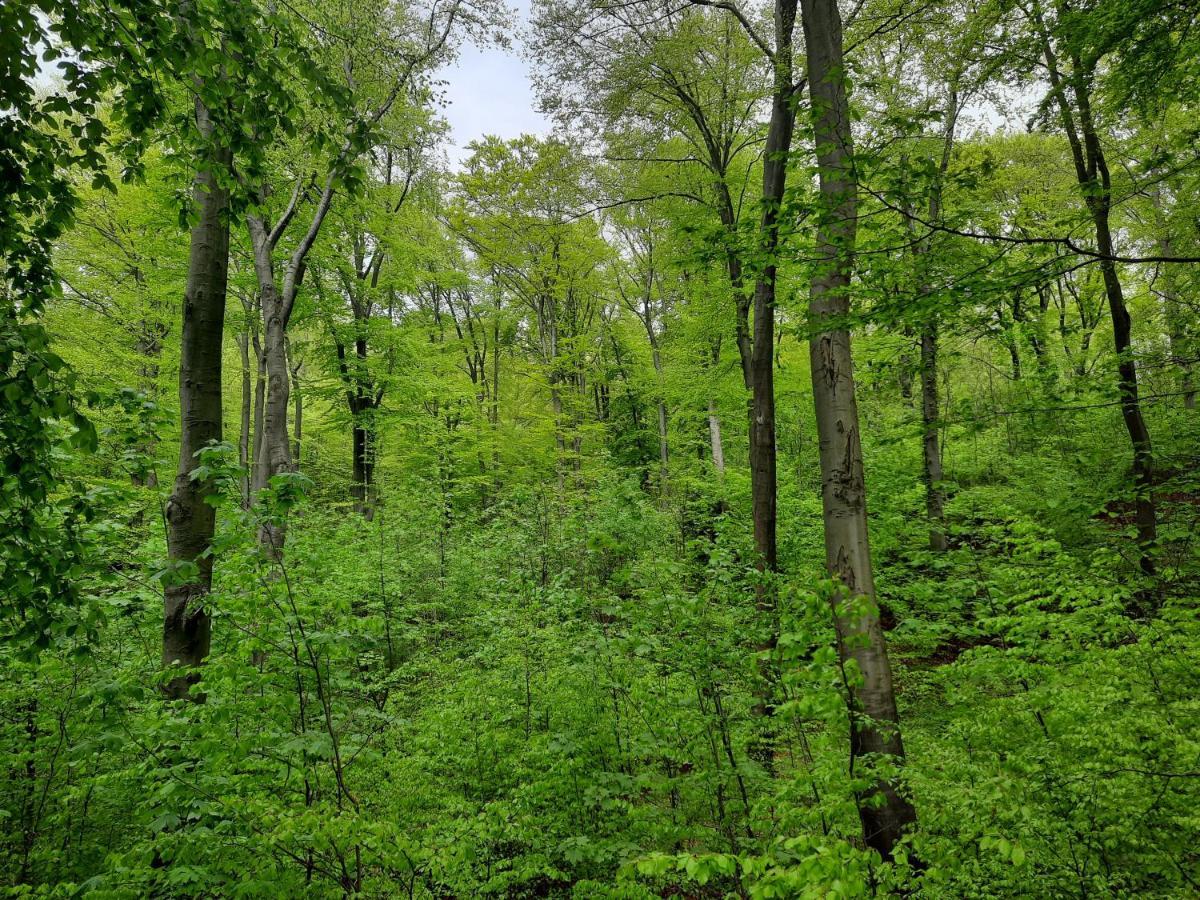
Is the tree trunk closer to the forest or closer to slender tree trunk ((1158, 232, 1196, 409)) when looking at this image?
the forest

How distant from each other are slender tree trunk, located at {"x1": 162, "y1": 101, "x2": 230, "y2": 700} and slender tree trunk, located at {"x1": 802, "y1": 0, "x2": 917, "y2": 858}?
4.08 m

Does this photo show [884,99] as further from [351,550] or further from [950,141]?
[351,550]

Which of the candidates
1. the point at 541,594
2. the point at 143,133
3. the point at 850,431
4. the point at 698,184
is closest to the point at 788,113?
the point at 850,431

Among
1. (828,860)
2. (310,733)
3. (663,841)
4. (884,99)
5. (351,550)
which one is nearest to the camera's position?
(828,860)

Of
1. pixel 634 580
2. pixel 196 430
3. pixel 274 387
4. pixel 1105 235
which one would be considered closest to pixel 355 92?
pixel 274 387

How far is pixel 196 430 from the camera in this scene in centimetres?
368

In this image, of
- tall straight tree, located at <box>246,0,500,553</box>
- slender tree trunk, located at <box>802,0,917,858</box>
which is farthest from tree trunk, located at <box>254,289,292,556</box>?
slender tree trunk, located at <box>802,0,917,858</box>

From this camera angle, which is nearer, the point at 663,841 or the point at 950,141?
the point at 663,841

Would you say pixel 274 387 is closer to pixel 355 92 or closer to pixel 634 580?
pixel 355 92

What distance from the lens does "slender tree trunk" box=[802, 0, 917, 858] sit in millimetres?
3371

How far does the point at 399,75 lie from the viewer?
30.4 ft

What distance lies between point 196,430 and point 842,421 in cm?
465

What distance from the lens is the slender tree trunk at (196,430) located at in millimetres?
3539

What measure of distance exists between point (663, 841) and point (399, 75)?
458 inches
